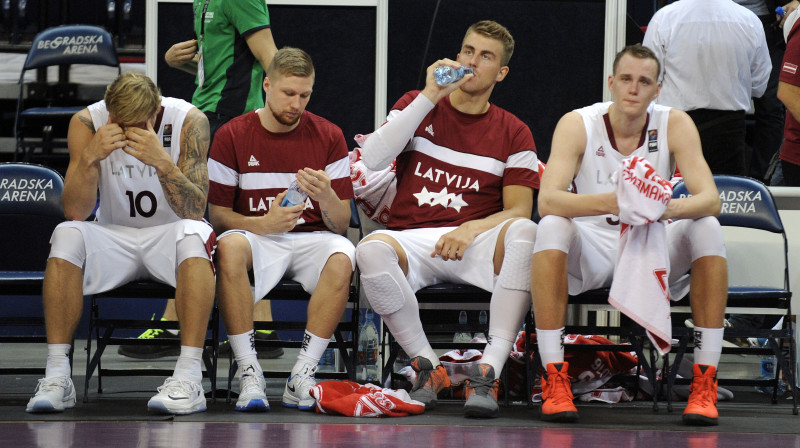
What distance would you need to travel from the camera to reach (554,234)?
3.68m

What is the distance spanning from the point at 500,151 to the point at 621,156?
19.3 inches

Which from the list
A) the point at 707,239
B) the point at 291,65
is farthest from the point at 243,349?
the point at 707,239

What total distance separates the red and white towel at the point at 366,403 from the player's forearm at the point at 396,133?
0.94 m

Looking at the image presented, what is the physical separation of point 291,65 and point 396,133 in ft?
1.60

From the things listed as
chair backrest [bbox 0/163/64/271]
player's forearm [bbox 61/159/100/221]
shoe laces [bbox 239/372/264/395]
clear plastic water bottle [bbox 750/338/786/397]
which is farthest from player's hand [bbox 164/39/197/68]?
clear plastic water bottle [bbox 750/338/786/397]

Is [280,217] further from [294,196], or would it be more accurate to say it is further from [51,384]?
[51,384]

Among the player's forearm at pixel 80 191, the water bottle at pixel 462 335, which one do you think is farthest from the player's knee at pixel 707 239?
the player's forearm at pixel 80 191

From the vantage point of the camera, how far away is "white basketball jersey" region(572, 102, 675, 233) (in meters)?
3.97

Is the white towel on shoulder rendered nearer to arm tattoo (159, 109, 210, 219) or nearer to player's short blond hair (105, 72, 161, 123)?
arm tattoo (159, 109, 210, 219)

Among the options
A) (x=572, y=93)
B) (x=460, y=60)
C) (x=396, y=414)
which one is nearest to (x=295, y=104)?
(x=460, y=60)

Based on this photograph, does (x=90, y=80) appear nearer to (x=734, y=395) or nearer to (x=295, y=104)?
(x=295, y=104)

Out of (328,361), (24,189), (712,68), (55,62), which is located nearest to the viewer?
(24,189)

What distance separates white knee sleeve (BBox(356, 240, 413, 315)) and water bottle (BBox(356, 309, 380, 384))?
0.58 meters

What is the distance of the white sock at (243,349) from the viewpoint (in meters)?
3.80
